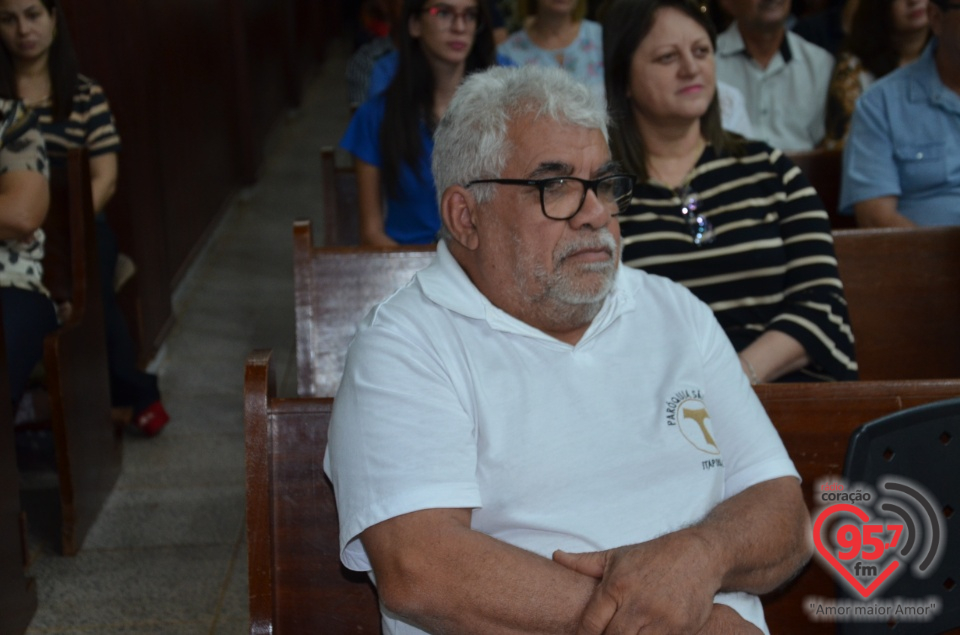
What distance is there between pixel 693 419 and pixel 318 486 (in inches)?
23.2

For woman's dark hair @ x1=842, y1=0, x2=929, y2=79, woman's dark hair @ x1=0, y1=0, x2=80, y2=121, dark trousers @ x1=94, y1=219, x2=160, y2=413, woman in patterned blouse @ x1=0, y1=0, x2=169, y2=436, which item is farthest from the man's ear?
woman's dark hair @ x1=842, y1=0, x2=929, y2=79

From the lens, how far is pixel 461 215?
1821 mm

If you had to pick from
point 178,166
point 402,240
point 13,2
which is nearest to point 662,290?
point 402,240

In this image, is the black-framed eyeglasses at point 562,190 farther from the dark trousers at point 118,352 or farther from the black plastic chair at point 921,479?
the dark trousers at point 118,352

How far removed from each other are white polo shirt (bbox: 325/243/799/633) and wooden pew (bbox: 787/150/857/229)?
1.95 metres

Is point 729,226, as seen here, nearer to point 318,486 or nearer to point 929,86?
point 929,86

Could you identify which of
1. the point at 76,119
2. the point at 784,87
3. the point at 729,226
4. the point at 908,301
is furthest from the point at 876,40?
the point at 76,119

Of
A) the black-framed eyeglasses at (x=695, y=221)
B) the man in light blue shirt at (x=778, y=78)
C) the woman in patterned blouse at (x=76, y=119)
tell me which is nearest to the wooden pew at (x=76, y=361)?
the woman in patterned blouse at (x=76, y=119)

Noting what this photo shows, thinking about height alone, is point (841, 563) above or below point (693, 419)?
below

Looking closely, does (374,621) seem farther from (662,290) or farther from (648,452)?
(662,290)

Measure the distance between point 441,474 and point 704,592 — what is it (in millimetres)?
390

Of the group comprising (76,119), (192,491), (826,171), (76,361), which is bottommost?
(192,491)

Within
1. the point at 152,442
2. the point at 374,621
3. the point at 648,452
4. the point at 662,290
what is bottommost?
the point at 152,442

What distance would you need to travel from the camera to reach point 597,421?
1666 millimetres
